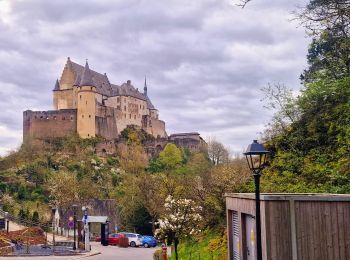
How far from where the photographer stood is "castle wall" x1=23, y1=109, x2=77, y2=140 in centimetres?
8975

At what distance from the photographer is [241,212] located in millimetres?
11031

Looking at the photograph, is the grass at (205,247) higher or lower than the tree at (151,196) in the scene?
lower

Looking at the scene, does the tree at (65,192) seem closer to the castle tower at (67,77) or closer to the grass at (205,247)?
the grass at (205,247)

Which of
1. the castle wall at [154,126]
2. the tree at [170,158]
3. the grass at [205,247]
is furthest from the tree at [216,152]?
the grass at [205,247]

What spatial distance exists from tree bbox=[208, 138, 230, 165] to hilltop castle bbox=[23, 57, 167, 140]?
19.3 metres

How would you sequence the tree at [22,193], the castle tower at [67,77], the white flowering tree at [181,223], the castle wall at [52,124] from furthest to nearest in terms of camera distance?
the castle tower at [67,77], the castle wall at [52,124], the tree at [22,193], the white flowering tree at [181,223]

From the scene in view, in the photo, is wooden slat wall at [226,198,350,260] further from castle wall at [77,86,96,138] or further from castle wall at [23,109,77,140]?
castle wall at [23,109,77,140]

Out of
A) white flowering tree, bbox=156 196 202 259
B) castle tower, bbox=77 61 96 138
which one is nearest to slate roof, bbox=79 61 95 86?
castle tower, bbox=77 61 96 138

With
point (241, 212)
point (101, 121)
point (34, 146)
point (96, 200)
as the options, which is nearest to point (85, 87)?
point (101, 121)

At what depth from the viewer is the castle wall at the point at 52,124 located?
89.8 metres

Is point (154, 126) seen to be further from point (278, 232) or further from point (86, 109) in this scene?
point (278, 232)

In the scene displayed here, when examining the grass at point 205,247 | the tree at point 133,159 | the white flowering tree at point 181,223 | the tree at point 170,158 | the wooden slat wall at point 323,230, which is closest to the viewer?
the wooden slat wall at point 323,230

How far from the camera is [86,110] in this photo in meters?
90.6

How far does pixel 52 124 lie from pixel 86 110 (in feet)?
22.6
